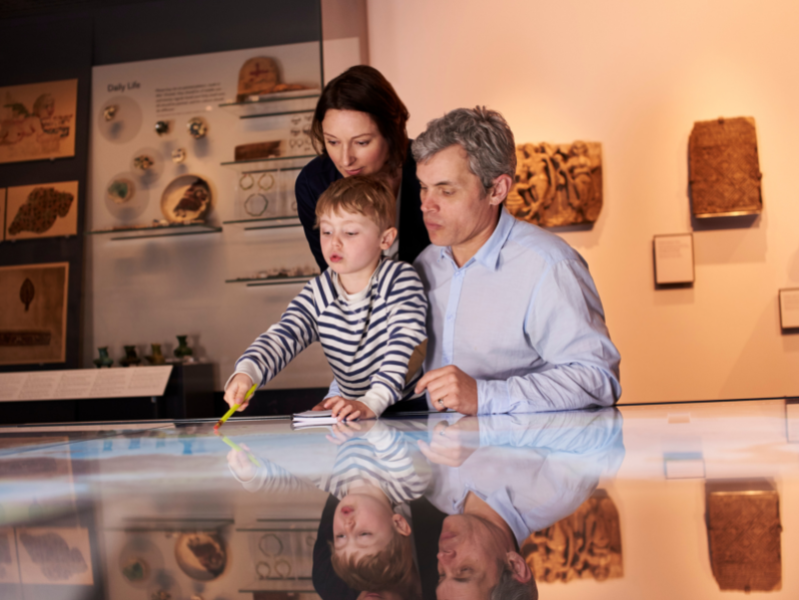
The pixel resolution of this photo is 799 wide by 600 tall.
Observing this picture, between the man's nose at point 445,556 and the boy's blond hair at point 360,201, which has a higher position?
the boy's blond hair at point 360,201

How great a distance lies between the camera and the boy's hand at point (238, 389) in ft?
4.75

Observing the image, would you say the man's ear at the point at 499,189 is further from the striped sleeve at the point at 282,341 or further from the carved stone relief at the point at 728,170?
the carved stone relief at the point at 728,170

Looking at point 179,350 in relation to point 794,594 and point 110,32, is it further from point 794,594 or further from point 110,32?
point 794,594

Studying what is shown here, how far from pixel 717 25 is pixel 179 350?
3588mm

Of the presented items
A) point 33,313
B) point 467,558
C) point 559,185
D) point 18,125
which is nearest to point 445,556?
point 467,558

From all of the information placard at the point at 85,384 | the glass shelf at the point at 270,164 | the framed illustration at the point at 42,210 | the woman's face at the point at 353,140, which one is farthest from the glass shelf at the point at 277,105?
the woman's face at the point at 353,140

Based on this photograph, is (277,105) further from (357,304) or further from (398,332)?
(398,332)

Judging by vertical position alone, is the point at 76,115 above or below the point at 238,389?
above

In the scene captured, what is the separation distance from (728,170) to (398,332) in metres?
2.97

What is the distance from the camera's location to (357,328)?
1.67 metres

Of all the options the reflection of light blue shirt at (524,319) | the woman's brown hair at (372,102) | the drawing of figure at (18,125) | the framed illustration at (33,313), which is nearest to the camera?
the reflection of light blue shirt at (524,319)

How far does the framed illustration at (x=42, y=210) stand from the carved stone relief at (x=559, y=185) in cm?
262

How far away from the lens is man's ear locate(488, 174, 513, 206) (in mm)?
1757

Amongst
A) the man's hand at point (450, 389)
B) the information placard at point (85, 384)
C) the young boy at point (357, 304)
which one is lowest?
the information placard at point (85, 384)
